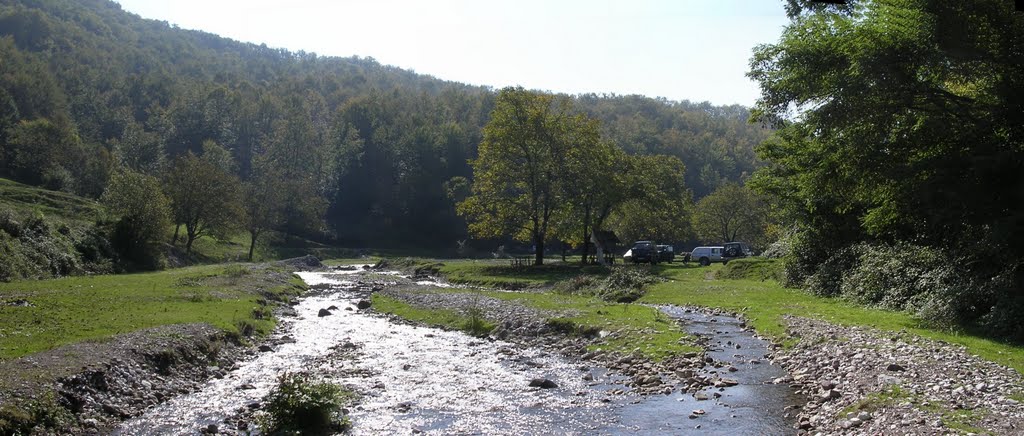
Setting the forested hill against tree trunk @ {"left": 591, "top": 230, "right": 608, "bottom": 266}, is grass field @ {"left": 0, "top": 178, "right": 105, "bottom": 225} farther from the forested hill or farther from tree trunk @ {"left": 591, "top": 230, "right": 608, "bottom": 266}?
tree trunk @ {"left": 591, "top": 230, "right": 608, "bottom": 266}

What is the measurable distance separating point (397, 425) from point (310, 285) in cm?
4651

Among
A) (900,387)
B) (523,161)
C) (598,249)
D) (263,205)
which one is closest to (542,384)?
(900,387)

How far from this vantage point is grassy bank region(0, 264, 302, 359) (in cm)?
2241

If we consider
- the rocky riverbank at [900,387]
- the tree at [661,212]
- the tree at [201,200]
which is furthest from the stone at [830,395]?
the tree at [201,200]

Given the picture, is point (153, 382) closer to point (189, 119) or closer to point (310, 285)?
point (310, 285)

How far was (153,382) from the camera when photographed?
19375 mm

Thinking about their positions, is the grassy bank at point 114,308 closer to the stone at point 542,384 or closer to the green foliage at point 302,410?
the green foliage at point 302,410

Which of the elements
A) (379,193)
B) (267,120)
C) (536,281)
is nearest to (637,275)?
(536,281)

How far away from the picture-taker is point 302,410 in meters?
15.5

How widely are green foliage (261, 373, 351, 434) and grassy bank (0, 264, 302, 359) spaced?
8.37 metres

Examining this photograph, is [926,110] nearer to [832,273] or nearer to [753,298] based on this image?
[832,273]

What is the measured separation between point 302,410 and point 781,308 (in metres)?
24.7

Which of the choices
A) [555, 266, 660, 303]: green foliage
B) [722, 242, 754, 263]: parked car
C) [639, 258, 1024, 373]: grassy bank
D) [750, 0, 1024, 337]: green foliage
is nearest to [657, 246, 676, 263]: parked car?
[722, 242, 754, 263]: parked car

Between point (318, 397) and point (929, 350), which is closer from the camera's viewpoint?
point (318, 397)
